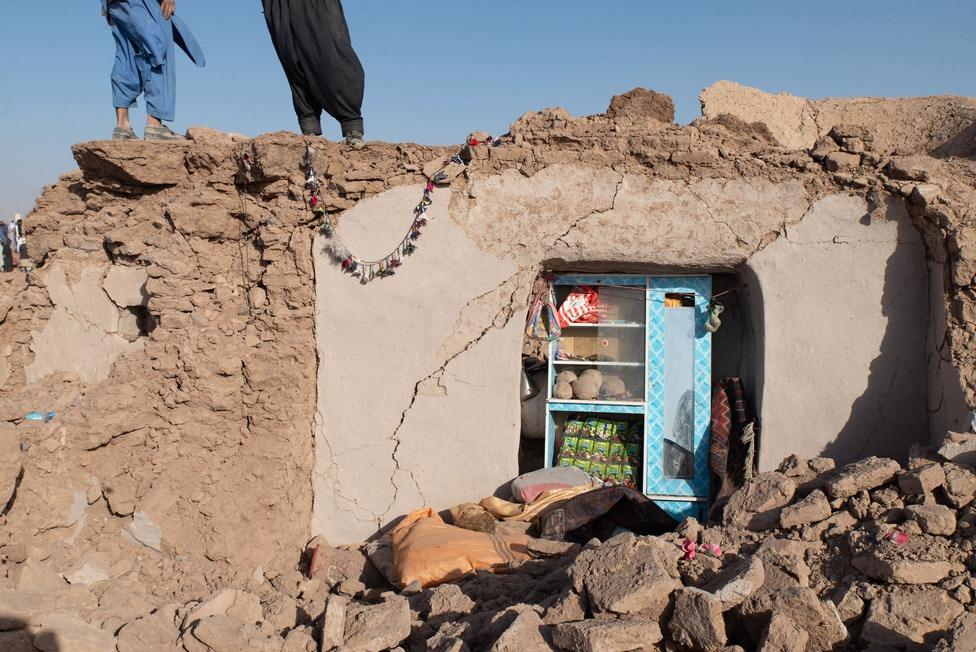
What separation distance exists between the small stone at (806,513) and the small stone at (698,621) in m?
0.82

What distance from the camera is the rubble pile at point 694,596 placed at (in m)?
2.81

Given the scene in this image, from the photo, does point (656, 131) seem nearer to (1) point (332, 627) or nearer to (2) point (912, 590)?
(2) point (912, 590)

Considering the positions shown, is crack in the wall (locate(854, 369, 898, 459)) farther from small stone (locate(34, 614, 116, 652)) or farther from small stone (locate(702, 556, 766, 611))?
small stone (locate(34, 614, 116, 652))

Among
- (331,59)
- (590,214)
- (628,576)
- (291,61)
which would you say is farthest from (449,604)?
(291,61)

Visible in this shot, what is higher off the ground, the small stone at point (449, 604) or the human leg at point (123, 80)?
the human leg at point (123, 80)

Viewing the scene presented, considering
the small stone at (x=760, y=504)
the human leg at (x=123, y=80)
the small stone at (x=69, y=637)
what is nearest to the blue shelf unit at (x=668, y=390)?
the small stone at (x=760, y=504)

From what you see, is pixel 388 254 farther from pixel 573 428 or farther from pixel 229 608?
pixel 229 608

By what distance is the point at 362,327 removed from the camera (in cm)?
481

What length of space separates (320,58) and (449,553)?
3032 millimetres

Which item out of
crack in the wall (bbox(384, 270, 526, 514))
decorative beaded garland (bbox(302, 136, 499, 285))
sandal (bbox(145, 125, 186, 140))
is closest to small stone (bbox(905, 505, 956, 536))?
crack in the wall (bbox(384, 270, 526, 514))

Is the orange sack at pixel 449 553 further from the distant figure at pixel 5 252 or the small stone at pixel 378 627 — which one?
the distant figure at pixel 5 252

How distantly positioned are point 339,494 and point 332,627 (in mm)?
1632

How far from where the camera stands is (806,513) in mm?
3545

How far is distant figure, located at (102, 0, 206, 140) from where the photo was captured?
4805 millimetres
